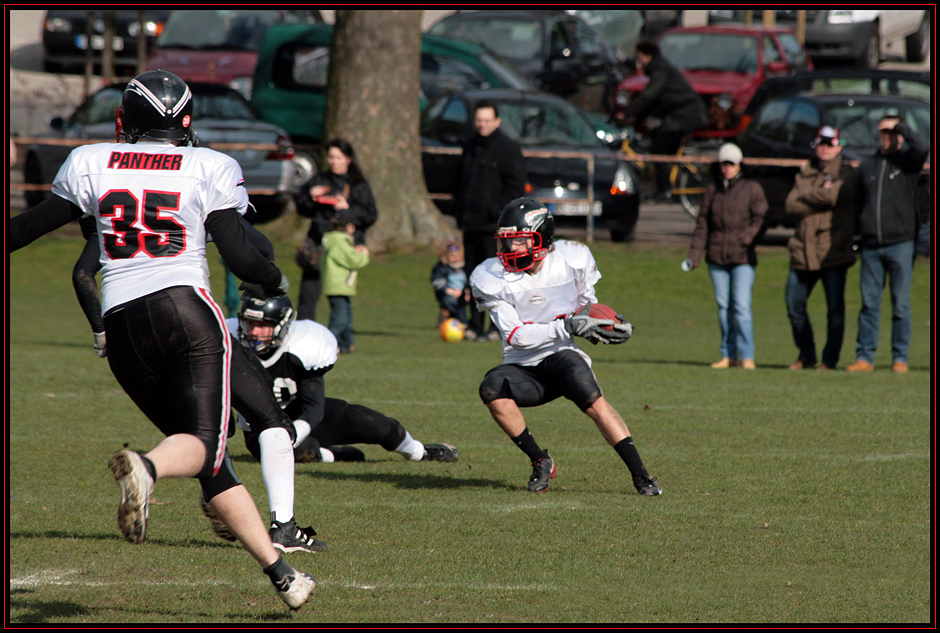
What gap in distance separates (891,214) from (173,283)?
7983mm

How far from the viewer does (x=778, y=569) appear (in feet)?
16.9

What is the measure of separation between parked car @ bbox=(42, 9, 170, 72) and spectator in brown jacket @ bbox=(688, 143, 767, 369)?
22068mm

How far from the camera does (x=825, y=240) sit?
1142 cm

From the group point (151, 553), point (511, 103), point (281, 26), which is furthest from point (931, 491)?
point (281, 26)

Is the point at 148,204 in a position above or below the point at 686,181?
above

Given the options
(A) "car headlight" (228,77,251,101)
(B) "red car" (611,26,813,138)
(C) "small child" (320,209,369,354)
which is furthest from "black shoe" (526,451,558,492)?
(A) "car headlight" (228,77,251,101)

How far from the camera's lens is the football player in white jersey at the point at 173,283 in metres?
4.35

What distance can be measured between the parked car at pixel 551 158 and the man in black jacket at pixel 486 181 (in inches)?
203

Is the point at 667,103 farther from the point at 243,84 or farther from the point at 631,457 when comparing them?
the point at 631,457

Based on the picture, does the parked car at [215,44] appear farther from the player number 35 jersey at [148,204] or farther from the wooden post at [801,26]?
the player number 35 jersey at [148,204]

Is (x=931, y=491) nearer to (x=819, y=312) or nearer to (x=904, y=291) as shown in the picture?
(x=904, y=291)

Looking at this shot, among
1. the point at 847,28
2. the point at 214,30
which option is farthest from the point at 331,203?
the point at 847,28

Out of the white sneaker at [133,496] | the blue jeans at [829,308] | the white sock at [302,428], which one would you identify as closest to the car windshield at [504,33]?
the blue jeans at [829,308]

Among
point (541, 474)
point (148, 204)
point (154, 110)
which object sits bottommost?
point (541, 474)
